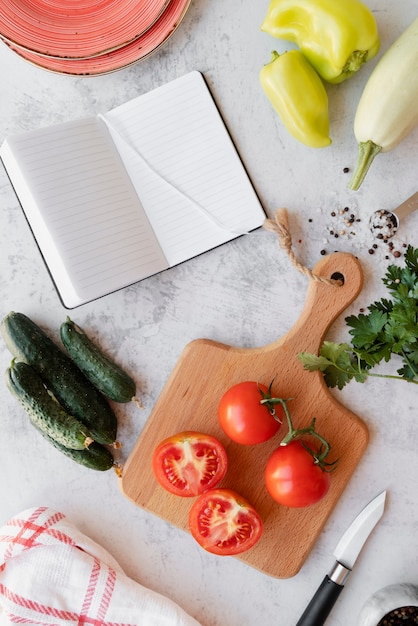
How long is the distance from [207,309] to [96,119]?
1.44 ft

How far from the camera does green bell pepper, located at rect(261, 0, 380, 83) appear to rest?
1.07 metres

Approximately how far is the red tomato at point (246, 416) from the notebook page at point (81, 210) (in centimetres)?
29

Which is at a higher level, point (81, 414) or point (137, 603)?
point (81, 414)

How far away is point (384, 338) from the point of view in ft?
3.75

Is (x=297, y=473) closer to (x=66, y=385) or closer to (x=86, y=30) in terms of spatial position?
(x=66, y=385)

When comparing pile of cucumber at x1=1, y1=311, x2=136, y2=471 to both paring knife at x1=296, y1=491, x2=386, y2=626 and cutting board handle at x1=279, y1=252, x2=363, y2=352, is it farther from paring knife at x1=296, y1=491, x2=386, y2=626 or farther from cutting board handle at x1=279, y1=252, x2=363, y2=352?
paring knife at x1=296, y1=491, x2=386, y2=626

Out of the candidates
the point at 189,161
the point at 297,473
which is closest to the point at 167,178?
the point at 189,161

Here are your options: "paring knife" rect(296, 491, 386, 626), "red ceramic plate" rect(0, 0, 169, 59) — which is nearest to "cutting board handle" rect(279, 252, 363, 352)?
"paring knife" rect(296, 491, 386, 626)

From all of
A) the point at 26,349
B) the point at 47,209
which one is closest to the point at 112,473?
the point at 26,349

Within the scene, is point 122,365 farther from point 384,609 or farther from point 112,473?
point 384,609

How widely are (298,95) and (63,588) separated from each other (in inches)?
41.6

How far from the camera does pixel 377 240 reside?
1.21 metres

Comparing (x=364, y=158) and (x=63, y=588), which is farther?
(x=63, y=588)

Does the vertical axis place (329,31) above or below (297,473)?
above
